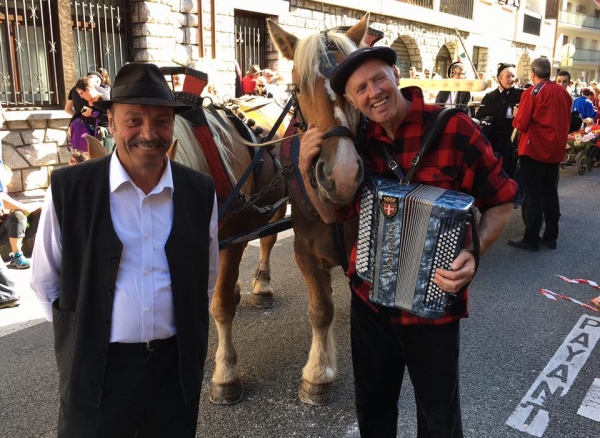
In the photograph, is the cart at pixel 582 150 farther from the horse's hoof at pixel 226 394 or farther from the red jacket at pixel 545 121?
the horse's hoof at pixel 226 394

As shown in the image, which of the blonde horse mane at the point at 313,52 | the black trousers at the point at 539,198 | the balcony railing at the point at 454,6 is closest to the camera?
the blonde horse mane at the point at 313,52

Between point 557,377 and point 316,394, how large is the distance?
1579 millimetres

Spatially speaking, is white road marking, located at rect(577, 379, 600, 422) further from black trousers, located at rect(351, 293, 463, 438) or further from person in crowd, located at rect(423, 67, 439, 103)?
person in crowd, located at rect(423, 67, 439, 103)

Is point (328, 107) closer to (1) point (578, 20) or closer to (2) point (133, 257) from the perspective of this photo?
(2) point (133, 257)

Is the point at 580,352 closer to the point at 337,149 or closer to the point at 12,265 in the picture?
the point at 337,149

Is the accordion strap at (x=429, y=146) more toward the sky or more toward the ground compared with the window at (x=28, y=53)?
more toward the ground

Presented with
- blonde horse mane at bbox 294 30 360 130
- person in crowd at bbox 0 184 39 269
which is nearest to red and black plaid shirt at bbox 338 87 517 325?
blonde horse mane at bbox 294 30 360 130

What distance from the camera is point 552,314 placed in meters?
4.23

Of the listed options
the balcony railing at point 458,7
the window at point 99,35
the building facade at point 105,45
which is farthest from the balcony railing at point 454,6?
the window at point 99,35

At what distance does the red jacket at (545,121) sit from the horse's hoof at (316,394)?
4256mm

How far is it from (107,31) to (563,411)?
861 centimetres

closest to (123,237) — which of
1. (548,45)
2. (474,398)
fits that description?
(474,398)

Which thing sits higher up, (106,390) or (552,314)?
(106,390)

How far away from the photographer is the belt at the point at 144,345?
5.52 feet
